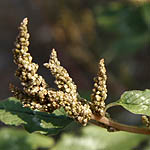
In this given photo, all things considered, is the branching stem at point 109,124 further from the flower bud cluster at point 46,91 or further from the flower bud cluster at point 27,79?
the flower bud cluster at point 27,79

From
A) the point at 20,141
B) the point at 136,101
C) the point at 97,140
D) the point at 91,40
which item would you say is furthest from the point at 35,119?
the point at 91,40

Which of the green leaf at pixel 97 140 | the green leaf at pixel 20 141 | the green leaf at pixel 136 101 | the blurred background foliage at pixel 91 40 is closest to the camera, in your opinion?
the green leaf at pixel 136 101

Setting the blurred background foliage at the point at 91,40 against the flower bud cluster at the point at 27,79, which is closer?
the flower bud cluster at the point at 27,79

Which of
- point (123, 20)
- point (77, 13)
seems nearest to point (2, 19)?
point (77, 13)

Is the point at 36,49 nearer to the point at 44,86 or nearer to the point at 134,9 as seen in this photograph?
the point at 134,9

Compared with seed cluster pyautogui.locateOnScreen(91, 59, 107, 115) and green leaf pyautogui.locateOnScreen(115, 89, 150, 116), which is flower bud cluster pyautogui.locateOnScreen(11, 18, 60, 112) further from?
green leaf pyautogui.locateOnScreen(115, 89, 150, 116)

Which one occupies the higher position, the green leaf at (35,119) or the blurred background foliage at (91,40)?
the blurred background foliage at (91,40)

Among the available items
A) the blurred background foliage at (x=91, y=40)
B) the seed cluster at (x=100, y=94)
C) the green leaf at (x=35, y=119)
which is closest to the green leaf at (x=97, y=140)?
the blurred background foliage at (x=91, y=40)

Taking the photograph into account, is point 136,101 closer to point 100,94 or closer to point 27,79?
point 100,94
